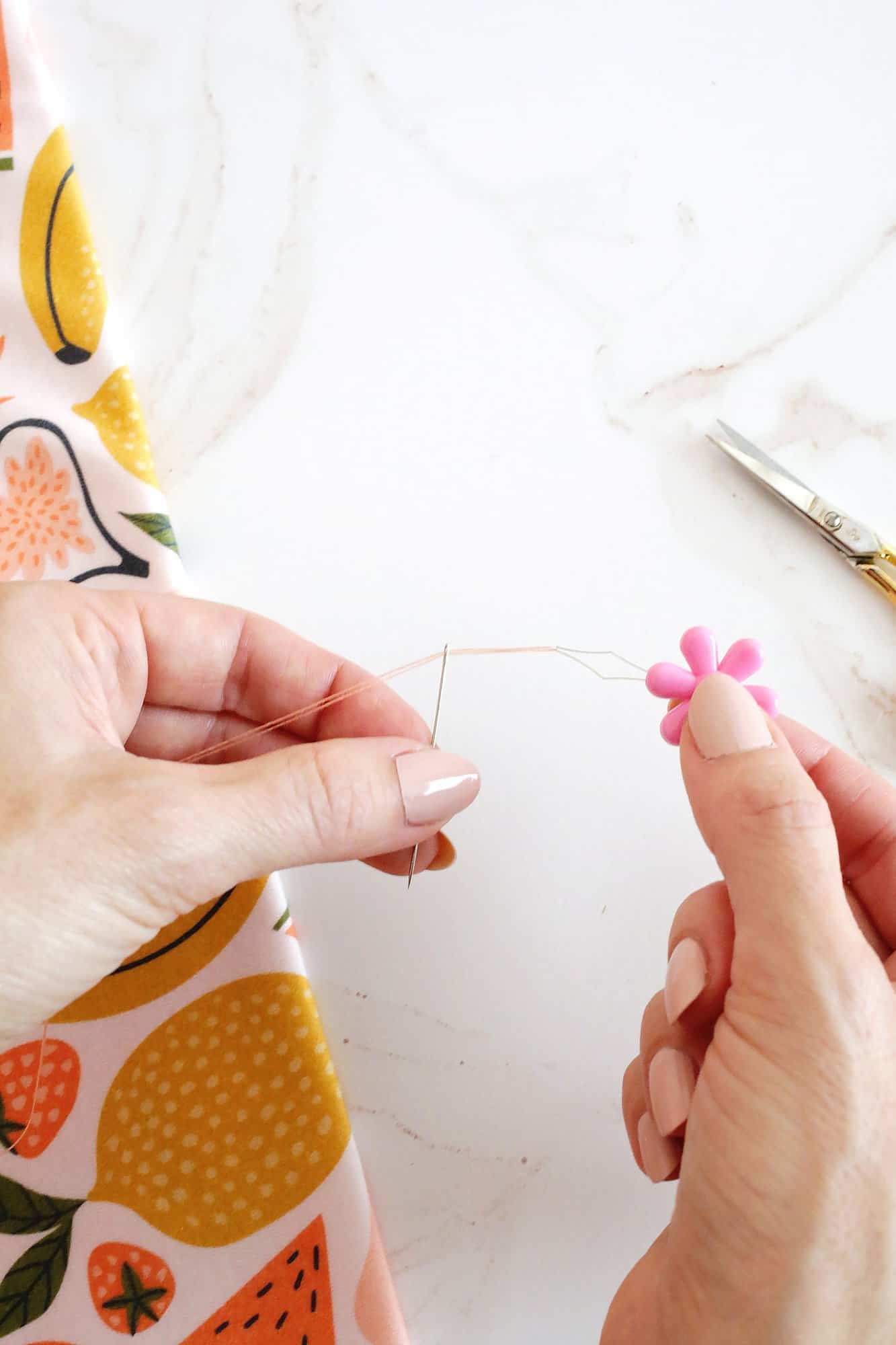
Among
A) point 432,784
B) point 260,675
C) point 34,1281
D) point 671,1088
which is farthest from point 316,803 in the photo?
point 34,1281

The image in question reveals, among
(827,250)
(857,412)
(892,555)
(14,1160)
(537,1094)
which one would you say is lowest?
(14,1160)

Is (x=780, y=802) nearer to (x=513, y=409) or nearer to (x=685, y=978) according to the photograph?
(x=685, y=978)

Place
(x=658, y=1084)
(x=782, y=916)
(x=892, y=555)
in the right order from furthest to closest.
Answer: (x=892, y=555) → (x=658, y=1084) → (x=782, y=916)

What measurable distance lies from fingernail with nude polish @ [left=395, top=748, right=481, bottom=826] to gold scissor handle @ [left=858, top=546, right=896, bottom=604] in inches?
21.6

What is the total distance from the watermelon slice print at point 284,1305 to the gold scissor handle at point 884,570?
0.93 m

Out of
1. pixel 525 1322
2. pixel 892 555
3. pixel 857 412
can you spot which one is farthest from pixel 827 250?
pixel 525 1322

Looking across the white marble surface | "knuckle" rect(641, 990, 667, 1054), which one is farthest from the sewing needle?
"knuckle" rect(641, 990, 667, 1054)

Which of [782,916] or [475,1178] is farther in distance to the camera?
[475,1178]

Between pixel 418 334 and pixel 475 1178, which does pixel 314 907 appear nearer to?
pixel 475 1178

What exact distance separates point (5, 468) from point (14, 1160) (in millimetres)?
747

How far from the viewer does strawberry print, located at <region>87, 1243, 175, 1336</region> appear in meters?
0.92

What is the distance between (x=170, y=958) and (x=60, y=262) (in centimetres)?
82

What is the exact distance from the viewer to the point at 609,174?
1158 mm

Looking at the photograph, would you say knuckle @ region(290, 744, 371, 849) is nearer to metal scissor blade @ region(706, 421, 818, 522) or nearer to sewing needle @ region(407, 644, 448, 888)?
sewing needle @ region(407, 644, 448, 888)
